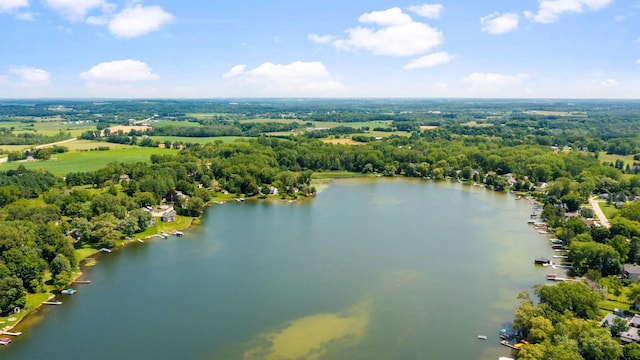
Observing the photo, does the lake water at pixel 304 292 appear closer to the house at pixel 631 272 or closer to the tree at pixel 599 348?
the tree at pixel 599 348

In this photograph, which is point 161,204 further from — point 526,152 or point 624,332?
point 526,152

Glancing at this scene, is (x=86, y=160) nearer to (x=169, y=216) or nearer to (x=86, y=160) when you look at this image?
(x=86, y=160)

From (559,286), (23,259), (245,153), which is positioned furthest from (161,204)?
(559,286)

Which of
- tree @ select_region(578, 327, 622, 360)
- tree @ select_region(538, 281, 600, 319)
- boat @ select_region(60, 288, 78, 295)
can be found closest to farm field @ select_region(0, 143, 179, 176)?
boat @ select_region(60, 288, 78, 295)

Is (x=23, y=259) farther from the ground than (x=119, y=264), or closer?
farther from the ground

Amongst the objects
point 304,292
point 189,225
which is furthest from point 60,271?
point 304,292

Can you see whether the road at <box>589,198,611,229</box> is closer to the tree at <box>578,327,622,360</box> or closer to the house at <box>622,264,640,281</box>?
the house at <box>622,264,640,281</box>
